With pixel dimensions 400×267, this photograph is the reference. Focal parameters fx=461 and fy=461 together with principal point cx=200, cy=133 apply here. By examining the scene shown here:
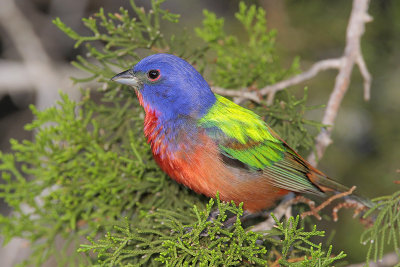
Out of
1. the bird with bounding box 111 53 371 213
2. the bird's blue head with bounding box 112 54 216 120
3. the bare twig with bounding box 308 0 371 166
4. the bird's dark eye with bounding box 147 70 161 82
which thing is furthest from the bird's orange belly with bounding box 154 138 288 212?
the bare twig with bounding box 308 0 371 166

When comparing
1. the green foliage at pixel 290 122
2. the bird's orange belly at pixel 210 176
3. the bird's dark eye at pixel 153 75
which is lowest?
the bird's orange belly at pixel 210 176

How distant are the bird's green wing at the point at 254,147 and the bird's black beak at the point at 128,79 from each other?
674 millimetres

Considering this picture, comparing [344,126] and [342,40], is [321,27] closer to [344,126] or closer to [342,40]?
[342,40]

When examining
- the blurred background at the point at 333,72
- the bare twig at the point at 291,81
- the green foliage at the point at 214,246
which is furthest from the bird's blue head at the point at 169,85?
the blurred background at the point at 333,72

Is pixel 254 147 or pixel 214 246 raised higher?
pixel 254 147

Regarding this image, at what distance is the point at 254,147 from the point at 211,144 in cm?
39

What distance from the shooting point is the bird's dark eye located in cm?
380

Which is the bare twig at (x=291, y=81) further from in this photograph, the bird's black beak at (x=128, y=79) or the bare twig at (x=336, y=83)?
the bird's black beak at (x=128, y=79)

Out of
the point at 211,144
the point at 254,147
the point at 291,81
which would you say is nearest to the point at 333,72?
the point at 291,81

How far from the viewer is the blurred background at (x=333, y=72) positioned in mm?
5234

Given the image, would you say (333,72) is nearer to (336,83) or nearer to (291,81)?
(336,83)

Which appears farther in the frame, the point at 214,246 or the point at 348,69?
the point at 348,69

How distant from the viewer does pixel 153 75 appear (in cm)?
382

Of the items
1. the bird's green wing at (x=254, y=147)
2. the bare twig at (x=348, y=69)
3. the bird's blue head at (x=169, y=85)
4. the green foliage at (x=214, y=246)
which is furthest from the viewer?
the bare twig at (x=348, y=69)
